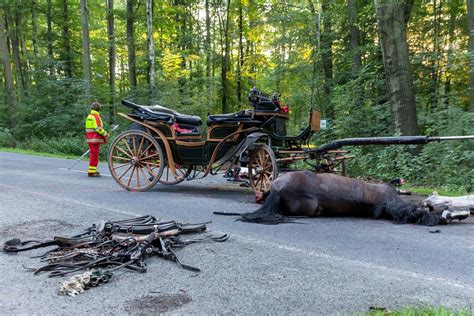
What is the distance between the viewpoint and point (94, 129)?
10297 mm

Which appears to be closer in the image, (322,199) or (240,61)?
(322,199)

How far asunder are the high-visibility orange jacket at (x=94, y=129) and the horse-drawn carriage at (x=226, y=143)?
241 centimetres

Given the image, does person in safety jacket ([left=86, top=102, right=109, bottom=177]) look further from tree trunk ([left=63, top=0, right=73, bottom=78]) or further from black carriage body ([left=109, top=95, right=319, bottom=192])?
tree trunk ([left=63, top=0, right=73, bottom=78])

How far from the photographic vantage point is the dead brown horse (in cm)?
529

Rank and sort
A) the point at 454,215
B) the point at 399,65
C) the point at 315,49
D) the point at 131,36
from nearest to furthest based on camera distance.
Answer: the point at 454,215 < the point at 399,65 < the point at 315,49 < the point at 131,36

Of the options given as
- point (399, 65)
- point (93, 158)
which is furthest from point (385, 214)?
point (93, 158)

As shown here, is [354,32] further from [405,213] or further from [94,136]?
[405,213]

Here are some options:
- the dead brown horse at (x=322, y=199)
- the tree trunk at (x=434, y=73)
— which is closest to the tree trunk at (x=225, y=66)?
the tree trunk at (x=434, y=73)

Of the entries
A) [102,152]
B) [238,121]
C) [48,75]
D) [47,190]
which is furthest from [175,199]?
[48,75]

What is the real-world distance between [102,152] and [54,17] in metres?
16.3

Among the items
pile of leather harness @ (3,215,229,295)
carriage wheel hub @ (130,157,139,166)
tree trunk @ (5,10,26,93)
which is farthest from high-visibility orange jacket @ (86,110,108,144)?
tree trunk @ (5,10,26,93)

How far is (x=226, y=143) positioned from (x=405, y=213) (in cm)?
353

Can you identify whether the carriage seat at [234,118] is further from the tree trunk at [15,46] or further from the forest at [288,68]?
the tree trunk at [15,46]

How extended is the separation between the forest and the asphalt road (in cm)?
428
